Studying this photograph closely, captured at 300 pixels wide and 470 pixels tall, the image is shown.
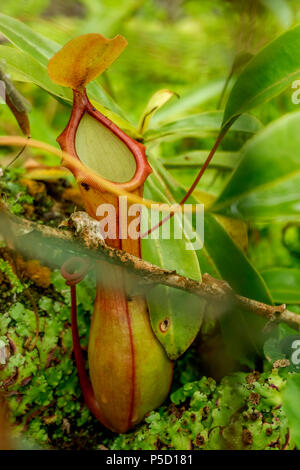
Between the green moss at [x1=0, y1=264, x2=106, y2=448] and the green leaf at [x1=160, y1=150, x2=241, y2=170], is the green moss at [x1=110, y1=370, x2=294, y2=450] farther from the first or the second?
the green leaf at [x1=160, y1=150, x2=241, y2=170]

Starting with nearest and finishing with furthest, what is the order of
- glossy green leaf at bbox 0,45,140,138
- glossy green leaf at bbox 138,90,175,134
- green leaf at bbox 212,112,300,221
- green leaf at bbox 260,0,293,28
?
green leaf at bbox 212,112,300,221 → glossy green leaf at bbox 0,45,140,138 → glossy green leaf at bbox 138,90,175,134 → green leaf at bbox 260,0,293,28

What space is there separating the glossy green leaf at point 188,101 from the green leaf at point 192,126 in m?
0.14

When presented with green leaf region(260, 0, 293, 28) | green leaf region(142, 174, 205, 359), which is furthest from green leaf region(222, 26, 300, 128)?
green leaf region(260, 0, 293, 28)

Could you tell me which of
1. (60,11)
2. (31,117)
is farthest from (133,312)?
(60,11)

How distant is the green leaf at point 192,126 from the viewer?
2.29 ft

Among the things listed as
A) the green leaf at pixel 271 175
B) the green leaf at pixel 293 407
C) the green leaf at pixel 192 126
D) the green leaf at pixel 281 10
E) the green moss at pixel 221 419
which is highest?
the green leaf at pixel 281 10

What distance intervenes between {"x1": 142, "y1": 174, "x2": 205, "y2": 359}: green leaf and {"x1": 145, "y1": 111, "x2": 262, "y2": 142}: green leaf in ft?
0.67

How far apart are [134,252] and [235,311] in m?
0.17

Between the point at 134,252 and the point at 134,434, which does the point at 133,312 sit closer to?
the point at 134,252

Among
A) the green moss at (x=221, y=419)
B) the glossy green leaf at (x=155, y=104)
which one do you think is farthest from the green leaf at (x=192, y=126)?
the green moss at (x=221, y=419)

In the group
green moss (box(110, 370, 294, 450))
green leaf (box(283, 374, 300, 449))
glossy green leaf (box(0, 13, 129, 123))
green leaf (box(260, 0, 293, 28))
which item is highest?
green leaf (box(260, 0, 293, 28))

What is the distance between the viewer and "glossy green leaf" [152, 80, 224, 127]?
893mm

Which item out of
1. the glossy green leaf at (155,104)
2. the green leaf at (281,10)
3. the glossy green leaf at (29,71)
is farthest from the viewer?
the green leaf at (281,10)

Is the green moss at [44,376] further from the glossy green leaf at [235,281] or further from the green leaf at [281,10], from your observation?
the green leaf at [281,10]
